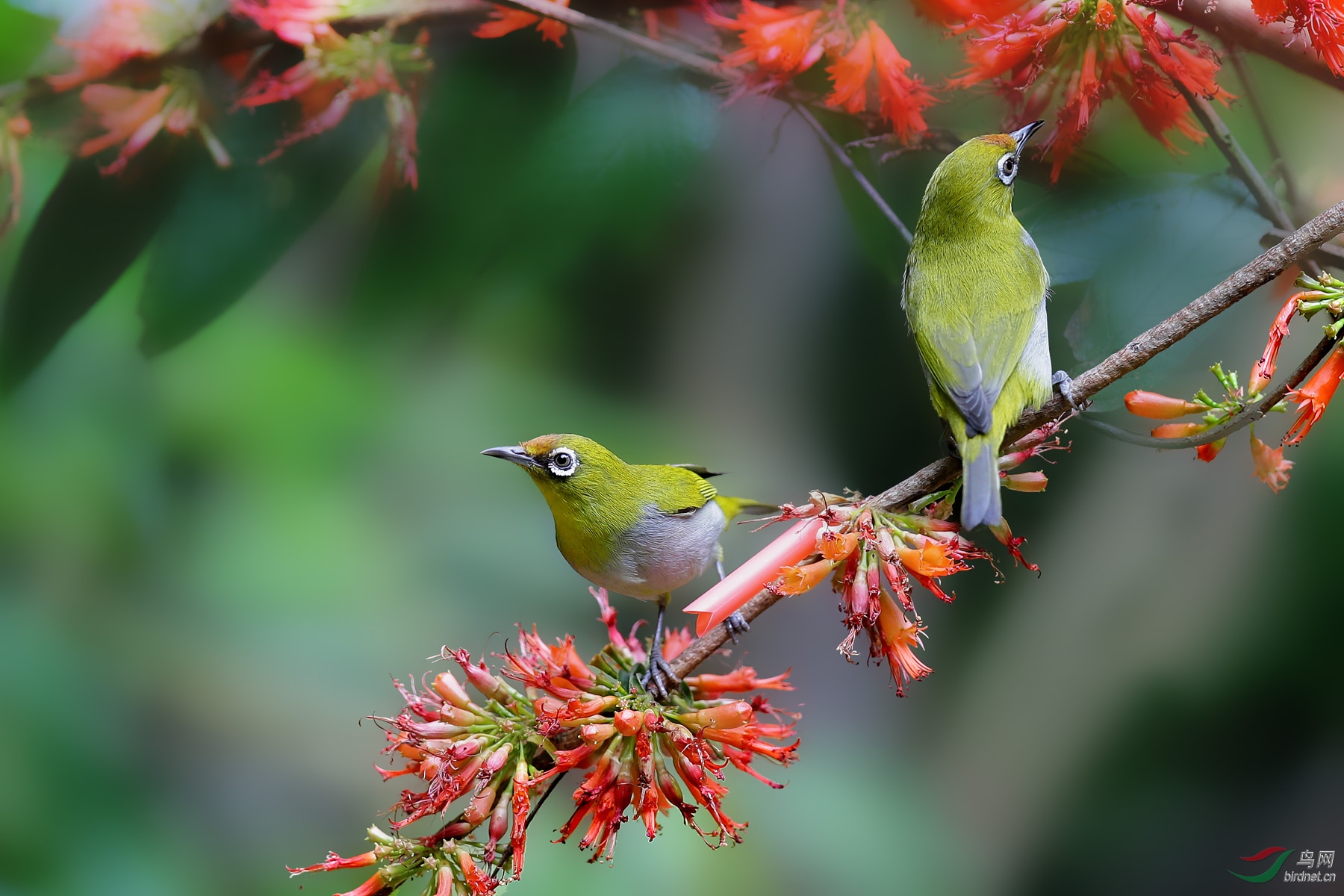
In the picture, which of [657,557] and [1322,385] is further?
[657,557]

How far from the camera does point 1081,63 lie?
1273 millimetres

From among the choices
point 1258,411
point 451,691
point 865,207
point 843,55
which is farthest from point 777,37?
point 451,691

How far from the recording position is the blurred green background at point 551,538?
153 cm

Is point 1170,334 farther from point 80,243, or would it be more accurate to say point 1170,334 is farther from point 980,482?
point 80,243

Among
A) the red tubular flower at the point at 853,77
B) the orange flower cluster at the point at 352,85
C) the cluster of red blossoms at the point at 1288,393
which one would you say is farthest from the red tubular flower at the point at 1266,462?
the orange flower cluster at the point at 352,85

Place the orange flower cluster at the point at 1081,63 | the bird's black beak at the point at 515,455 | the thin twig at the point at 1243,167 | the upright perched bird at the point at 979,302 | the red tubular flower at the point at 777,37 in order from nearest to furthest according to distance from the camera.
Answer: the upright perched bird at the point at 979,302
the bird's black beak at the point at 515,455
the orange flower cluster at the point at 1081,63
the thin twig at the point at 1243,167
the red tubular flower at the point at 777,37

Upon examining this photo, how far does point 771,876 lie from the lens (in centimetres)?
163

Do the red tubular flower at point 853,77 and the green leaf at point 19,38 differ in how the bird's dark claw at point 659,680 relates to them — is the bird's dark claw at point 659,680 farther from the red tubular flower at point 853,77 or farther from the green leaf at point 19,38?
the green leaf at point 19,38

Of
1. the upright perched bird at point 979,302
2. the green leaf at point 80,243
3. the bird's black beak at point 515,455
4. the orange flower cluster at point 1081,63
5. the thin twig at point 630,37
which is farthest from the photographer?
the green leaf at point 80,243

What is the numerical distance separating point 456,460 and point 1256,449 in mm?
1445

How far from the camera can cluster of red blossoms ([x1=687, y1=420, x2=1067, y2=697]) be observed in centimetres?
96

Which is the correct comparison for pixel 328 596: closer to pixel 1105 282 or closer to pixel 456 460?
pixel 456 460

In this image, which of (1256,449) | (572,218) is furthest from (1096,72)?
(572,218)
